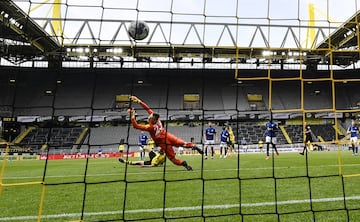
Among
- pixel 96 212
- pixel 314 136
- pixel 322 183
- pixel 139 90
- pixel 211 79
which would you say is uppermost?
pixel 211 79

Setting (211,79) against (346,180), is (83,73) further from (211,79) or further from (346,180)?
(346,180)

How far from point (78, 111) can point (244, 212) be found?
19.9m

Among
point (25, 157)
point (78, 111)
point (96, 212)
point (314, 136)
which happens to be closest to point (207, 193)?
point (96, 212)

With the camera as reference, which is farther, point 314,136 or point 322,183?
point 314,136

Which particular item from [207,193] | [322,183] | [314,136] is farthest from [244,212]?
[314,136]

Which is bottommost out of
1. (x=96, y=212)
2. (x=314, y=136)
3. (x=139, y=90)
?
(x=96, y=212)

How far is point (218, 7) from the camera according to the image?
456 centimetres

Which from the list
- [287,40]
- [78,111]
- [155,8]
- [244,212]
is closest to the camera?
[244,212]

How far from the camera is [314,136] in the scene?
23.2 metres

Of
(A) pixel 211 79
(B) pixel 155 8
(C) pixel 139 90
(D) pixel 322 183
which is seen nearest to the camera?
(B) pixel 155 8

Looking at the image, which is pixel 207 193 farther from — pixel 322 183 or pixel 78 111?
pixel 78 111

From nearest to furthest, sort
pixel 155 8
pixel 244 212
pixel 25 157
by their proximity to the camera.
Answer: pixel 244 212 < pixel 155 8 < pixel 25 157

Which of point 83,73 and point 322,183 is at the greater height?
point 83,73

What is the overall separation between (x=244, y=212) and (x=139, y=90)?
20661mm
